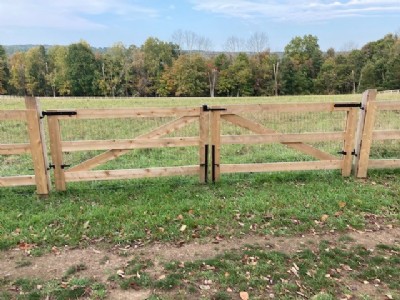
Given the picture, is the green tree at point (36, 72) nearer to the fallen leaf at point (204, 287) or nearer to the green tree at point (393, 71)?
the green tree at point (393, 71)

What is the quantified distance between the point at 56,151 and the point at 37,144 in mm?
292

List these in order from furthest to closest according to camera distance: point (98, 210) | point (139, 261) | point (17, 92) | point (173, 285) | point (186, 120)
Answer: point (17, 92) → point (186, 120) → point (98, 210) → point (139, 261) → point (173, 285)

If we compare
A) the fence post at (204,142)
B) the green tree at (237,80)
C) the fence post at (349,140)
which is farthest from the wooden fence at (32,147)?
the green tree at (237,80)

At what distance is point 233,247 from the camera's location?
3912 mm

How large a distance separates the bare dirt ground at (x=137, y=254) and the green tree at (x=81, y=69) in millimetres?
60951

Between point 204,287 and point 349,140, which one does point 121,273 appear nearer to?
point 204,287

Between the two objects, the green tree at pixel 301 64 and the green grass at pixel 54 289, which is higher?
the green tree at pixel 301 64

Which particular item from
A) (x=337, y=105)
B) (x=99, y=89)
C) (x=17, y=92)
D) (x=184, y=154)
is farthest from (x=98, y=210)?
(x=17, y=92)

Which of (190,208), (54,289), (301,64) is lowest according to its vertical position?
(54,289)

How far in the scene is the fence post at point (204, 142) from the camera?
5.52 meters

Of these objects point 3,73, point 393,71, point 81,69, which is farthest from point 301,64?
point 3,73

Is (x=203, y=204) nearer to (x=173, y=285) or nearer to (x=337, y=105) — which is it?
(x=173, y=285)

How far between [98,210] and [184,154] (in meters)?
3.07

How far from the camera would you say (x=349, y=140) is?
590 centimetres
